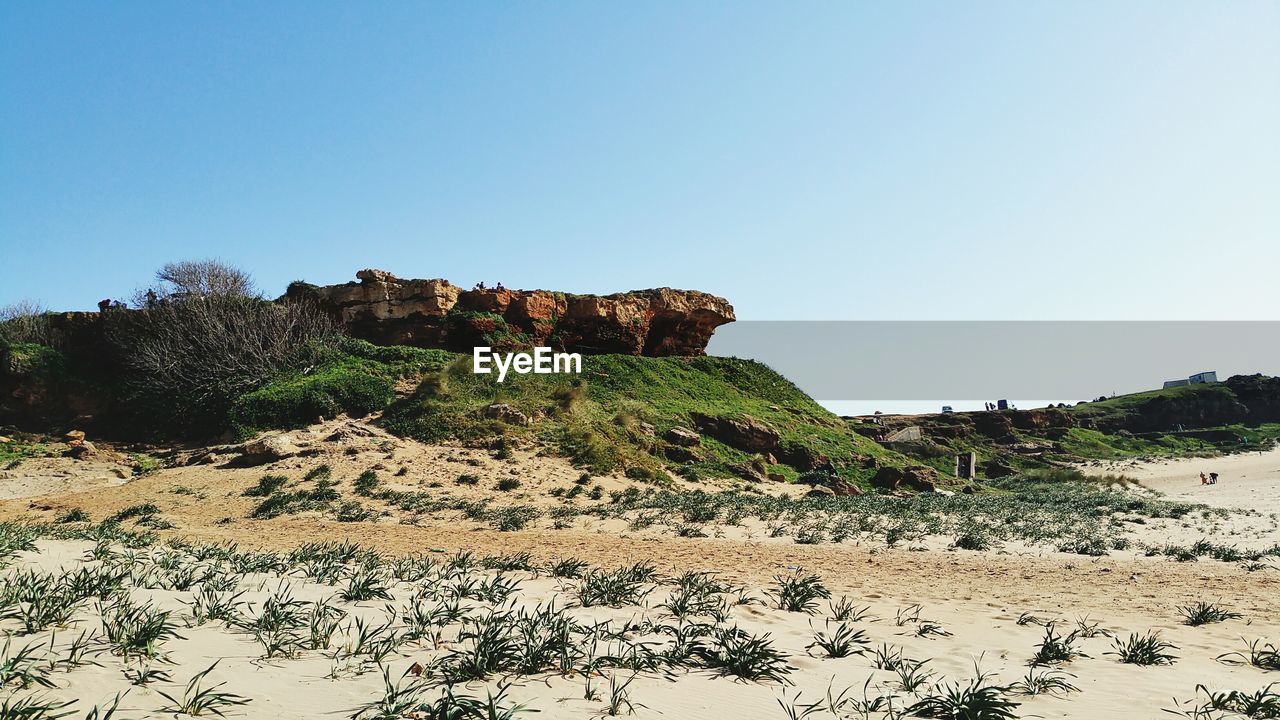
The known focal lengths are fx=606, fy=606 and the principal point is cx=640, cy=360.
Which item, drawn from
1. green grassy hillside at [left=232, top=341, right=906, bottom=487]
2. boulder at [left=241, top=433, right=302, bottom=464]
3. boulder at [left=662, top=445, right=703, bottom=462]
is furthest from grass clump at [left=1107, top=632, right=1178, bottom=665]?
boulder at [left=241, top=433, right=302, bottom=464]

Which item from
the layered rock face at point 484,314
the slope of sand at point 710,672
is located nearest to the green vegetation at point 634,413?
the layered rock face at point 484,314

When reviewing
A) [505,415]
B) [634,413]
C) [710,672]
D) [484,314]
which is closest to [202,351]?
[484,314]

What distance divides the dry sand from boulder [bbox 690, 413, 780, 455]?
44.4 feet

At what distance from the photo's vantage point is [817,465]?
27.4 m

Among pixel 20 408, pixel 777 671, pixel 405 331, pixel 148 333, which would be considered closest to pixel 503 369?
pixel 405 331

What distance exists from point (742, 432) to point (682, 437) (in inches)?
138

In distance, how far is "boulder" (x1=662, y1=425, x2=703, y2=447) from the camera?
2542cm

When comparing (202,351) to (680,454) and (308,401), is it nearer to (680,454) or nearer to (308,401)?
(308,401)

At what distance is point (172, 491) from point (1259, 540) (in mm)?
27394

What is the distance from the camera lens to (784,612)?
22.0 feet

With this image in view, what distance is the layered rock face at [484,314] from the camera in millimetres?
33250

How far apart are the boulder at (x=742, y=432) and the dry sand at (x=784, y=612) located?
533 inches

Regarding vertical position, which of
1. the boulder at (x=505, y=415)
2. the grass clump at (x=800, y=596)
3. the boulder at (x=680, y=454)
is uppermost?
the boulder at (x=505, y=415)

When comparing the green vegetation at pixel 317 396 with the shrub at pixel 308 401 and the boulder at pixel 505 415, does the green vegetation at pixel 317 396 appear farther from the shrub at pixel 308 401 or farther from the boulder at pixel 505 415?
the boulder at pixel 505 415
